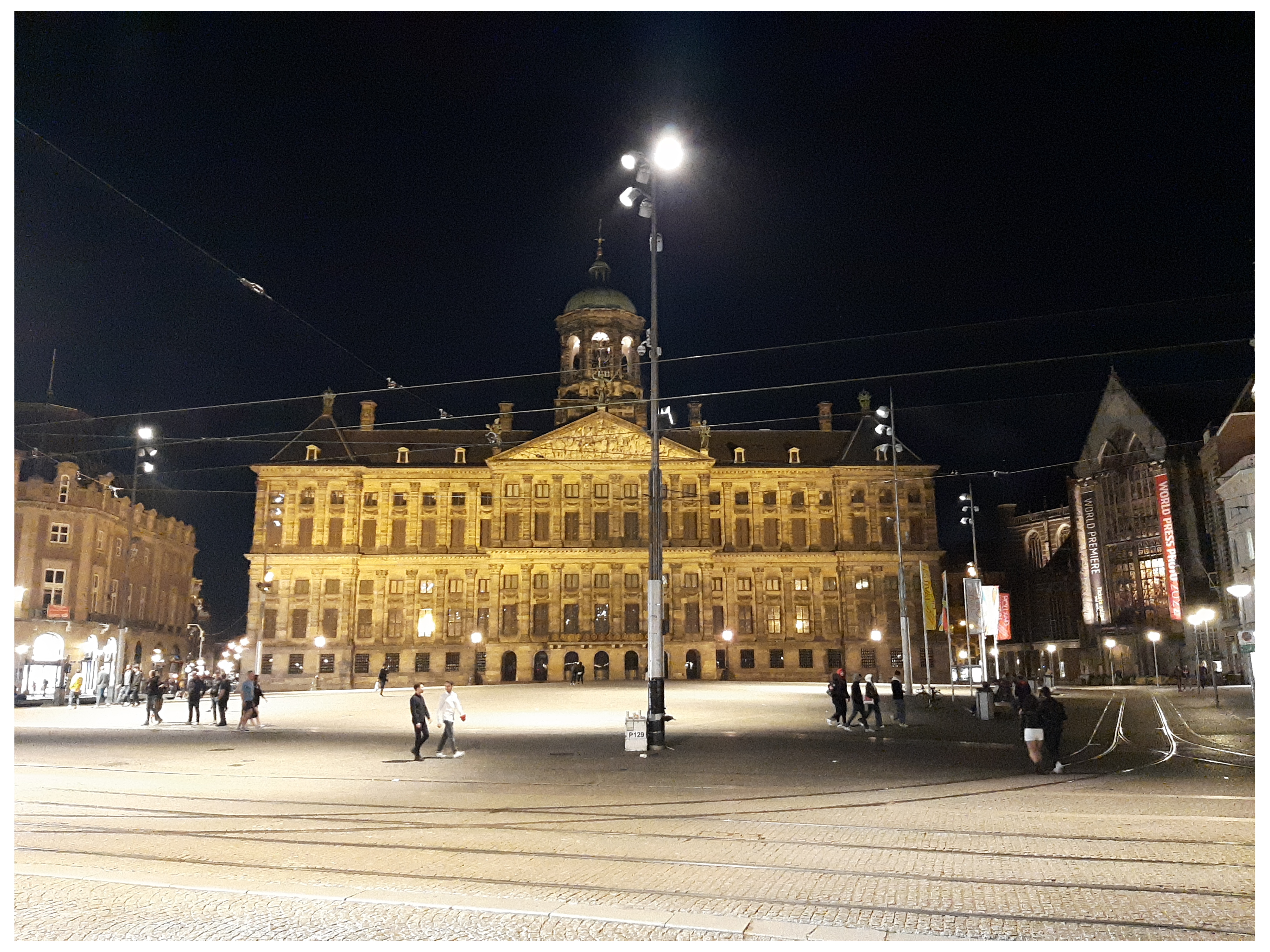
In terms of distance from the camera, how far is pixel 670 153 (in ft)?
48.7

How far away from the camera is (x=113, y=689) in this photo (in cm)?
3991

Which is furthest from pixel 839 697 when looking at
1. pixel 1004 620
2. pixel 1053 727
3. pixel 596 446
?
pixel 596 446

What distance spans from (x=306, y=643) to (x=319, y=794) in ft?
181

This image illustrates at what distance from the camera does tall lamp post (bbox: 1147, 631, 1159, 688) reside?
179ft

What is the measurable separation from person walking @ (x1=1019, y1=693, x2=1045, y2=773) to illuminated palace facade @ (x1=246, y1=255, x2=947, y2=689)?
4653 cm

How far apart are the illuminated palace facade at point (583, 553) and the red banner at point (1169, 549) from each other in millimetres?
15400

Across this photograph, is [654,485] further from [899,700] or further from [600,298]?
[600,298]

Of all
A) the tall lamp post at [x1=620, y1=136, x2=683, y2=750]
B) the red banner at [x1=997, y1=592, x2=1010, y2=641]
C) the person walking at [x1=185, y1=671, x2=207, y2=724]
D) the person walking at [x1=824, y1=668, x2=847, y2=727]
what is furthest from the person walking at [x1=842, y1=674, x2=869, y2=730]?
the person walking at [x1=185, y1=671, x2=207, y2=724]

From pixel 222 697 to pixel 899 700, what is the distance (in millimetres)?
17994

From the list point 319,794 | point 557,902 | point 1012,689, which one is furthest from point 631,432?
point 557,902

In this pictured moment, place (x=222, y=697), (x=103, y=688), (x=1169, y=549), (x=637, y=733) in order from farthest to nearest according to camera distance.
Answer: (x=1169, y=549), (x=103, y=688), (x=222, y=697), (x=637, y=733)

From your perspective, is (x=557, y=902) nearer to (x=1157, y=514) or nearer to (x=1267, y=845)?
(x=1267, y=845)

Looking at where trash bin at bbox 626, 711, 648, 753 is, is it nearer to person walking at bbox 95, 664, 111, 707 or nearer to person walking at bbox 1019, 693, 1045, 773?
person walking at bbox 1019, 693, 1045, 773

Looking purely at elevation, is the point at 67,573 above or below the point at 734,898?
above
